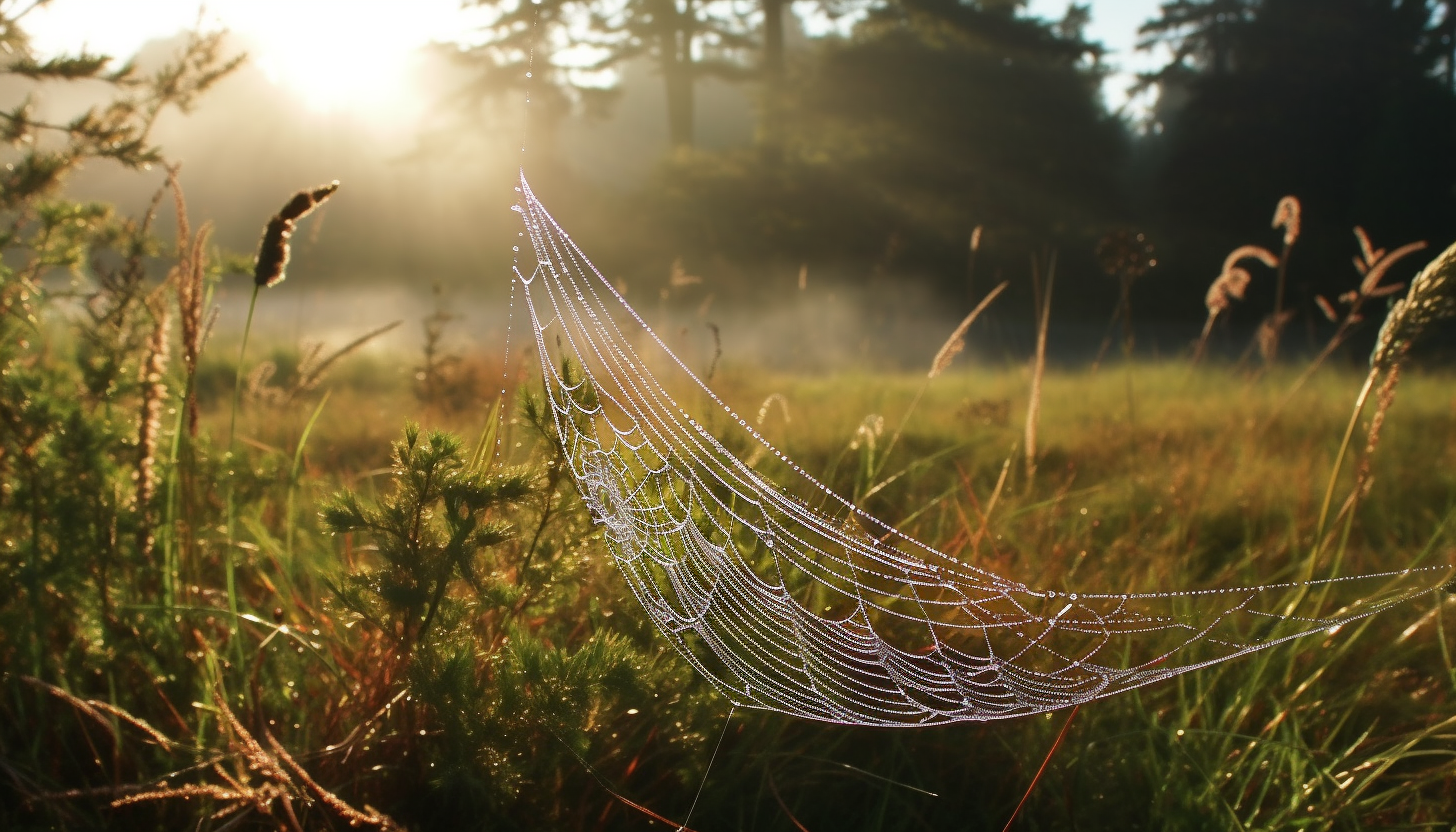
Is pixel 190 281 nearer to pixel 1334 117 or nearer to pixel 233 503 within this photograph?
pixel 233 503

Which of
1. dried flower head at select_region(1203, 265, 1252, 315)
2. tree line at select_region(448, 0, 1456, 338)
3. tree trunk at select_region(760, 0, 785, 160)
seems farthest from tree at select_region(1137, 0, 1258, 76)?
dried flower head at select_region(1203, 265, 1252, 315)

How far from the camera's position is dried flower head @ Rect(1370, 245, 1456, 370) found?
1.70 m

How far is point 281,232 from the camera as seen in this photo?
5.14ft

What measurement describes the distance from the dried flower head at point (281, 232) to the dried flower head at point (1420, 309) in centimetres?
184

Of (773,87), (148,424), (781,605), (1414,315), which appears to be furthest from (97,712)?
(773,87)

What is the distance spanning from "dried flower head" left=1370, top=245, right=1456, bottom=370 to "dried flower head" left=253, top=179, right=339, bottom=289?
1.84 m

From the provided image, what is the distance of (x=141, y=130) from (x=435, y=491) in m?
1.71

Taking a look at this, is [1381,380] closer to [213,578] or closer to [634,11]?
[213,578]

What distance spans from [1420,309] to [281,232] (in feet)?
6.42

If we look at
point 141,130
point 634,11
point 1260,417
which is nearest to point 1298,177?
point 634,11

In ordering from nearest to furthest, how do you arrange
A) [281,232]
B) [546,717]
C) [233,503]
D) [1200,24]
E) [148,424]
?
[546,717] → [281,232] → [148,424] → [233,503] → [1200,24]

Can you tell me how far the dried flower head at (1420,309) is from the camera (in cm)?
170

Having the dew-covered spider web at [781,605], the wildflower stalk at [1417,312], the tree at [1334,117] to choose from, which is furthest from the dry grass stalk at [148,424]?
the tree at [1334,117]

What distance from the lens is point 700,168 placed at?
18000 millimetres
